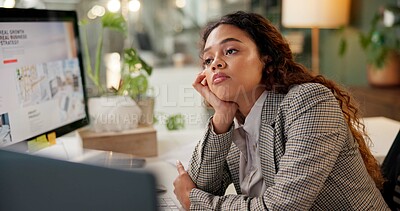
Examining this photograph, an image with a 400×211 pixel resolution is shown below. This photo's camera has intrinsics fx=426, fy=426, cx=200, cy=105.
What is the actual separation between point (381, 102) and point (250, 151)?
6.66ft

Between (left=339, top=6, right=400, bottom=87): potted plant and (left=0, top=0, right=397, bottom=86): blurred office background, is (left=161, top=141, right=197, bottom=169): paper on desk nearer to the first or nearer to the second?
(left=0, top=0, right=397, bottom=86): blurred office background

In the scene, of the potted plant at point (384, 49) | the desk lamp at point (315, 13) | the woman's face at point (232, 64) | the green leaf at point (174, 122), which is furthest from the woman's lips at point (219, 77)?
the desk lamp at point (315, 13)

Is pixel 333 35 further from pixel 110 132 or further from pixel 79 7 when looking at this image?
pixel 110 132

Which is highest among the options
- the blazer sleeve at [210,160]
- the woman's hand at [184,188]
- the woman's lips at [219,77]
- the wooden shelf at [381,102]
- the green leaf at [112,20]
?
the green leaf at [112,20]

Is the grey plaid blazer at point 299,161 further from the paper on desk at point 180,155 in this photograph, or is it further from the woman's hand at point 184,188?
the paper on desk at point 180,155

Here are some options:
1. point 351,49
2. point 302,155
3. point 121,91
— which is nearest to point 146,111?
point 121,91

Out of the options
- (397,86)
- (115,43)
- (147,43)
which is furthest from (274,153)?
(147,43)

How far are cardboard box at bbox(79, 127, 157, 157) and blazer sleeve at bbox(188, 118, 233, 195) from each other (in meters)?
0.43

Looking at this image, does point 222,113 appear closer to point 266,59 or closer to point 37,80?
point 266,59

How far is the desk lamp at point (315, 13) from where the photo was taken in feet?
11.3

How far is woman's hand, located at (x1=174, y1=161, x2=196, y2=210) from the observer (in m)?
1.11

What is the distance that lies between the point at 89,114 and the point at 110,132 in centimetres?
12

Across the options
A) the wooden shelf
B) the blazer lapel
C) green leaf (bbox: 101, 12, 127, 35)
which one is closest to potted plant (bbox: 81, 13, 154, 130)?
green leaf (bbox: 101, 12, 127, 35)

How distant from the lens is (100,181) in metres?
0.45
